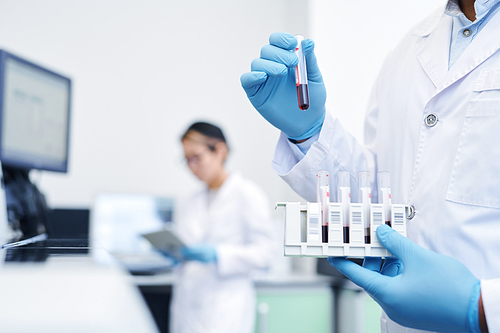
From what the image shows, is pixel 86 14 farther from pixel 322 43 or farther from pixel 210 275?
pixel 210 275

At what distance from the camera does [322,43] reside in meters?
1.96

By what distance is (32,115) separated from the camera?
4.33ft

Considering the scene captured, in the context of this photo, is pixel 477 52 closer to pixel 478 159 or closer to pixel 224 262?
pixel 478 159

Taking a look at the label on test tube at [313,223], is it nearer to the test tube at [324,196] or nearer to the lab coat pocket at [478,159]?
the test tube at [324,196]

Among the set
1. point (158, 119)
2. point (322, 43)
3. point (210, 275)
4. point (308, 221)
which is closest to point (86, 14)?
point (158, 119)

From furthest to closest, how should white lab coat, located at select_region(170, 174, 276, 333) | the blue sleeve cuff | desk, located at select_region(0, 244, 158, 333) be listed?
white lab coat, located at select_region(170, 174, 276, 333) < the blue sleeve cuff < desk, located at select_region(0, 244, 158, 333)

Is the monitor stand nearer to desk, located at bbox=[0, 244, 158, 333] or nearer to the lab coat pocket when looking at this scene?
desk, located at bbox=[0, 244, 158, 333]

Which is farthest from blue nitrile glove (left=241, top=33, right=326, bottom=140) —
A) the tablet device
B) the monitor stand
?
the tablet device

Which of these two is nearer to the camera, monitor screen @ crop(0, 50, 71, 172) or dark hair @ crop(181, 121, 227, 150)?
monitor screen @ crop(0, 50, 71, 172)

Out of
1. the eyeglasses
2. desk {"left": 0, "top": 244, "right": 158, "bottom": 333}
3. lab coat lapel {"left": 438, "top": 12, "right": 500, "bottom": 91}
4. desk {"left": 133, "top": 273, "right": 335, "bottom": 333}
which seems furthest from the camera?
desk {"left": 133, "top": 273, "right": 335, "bottom": 333}

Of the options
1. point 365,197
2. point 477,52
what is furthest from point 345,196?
point 477,52

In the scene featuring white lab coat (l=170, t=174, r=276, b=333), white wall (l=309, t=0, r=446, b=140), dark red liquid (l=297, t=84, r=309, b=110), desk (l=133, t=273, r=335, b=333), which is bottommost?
desk (l=133, t=273, r=335, b=333)

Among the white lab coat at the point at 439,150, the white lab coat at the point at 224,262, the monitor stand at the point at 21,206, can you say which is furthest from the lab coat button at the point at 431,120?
the white lab coat at the point at 224,262

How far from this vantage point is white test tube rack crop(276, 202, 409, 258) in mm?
645
